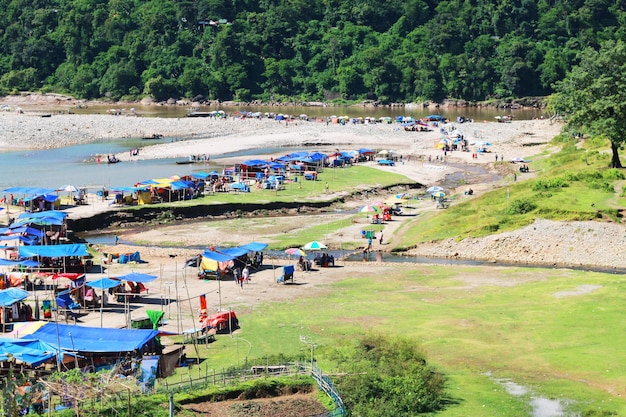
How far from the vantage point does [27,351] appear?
37.0 m

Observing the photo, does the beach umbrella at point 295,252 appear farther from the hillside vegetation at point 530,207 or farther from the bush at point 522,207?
the bush at point 522,207

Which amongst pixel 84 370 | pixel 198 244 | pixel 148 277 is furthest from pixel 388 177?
pixel 84 370

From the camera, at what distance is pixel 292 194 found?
8594 cm

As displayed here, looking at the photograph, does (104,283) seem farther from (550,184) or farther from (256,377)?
(550,184)

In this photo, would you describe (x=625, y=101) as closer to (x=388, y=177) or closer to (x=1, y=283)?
(x=388, y=177)

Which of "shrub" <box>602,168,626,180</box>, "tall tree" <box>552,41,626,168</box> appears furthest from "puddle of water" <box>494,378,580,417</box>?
"tall tree" <box>552,41,626,168</box>

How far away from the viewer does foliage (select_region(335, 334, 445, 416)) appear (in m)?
33.9

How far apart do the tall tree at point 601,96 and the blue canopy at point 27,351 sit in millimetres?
55223

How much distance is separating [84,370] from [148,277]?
14.9 meters

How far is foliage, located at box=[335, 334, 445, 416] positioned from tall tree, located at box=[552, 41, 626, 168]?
1830 inches

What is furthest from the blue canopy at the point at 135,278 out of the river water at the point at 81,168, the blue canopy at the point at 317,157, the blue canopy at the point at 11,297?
the blue canopy at the point at 317,157

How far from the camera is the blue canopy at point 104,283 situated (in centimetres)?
4906

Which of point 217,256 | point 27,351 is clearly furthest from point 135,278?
point 27,351

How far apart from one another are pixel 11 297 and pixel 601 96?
53.8 m
